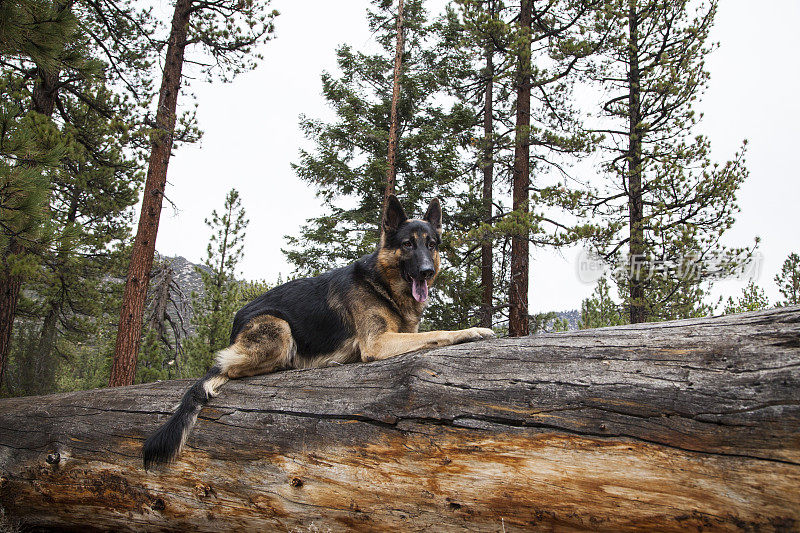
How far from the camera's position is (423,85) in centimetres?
1923

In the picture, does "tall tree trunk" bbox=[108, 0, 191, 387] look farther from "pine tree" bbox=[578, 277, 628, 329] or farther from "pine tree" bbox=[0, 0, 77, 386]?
"pine tree" bbox=[578, 277, 628, 329]

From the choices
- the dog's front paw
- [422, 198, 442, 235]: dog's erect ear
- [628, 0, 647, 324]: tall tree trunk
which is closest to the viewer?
the dog's front paw

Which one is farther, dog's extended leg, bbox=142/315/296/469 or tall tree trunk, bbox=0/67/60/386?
tall tree trunk, bbox=0/67/60/386

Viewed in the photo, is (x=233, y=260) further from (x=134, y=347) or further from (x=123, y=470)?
(x=123, y=470)

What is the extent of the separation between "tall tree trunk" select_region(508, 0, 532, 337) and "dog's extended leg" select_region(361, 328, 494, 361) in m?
8.71

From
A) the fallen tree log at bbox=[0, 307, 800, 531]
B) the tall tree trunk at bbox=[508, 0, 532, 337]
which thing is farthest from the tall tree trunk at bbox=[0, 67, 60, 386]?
the tall tree trunk at bbox=[508, 0, 532, 337]

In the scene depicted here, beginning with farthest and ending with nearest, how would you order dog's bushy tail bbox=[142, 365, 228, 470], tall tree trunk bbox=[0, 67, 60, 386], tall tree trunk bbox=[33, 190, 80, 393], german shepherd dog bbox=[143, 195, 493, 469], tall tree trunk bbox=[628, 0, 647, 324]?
tall tree trunk bbox=[33, 190, 80, 393]
tall tree trunk bbox=[628, 0, 647, 324]
tall tree trunk bbox=[0, 67, 60, 386]
german shepherd dog bbox=[143, 195, 493, 469]
dog's bushy tail bbox=[142, 365, 228, 470]

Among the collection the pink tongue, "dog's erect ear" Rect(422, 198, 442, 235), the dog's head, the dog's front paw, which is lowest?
the dog's front paw

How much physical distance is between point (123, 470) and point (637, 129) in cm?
1430

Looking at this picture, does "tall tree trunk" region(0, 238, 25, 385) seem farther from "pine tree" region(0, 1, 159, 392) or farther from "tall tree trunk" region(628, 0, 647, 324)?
"tall tree trunk" region(628, 0, 647, 324)

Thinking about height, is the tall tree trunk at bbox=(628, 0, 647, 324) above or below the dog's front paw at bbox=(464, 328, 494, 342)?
above

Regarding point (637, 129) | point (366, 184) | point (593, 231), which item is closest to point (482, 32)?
point (637, 129)

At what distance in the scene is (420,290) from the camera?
4.82m

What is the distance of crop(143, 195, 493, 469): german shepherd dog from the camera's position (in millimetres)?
4551
